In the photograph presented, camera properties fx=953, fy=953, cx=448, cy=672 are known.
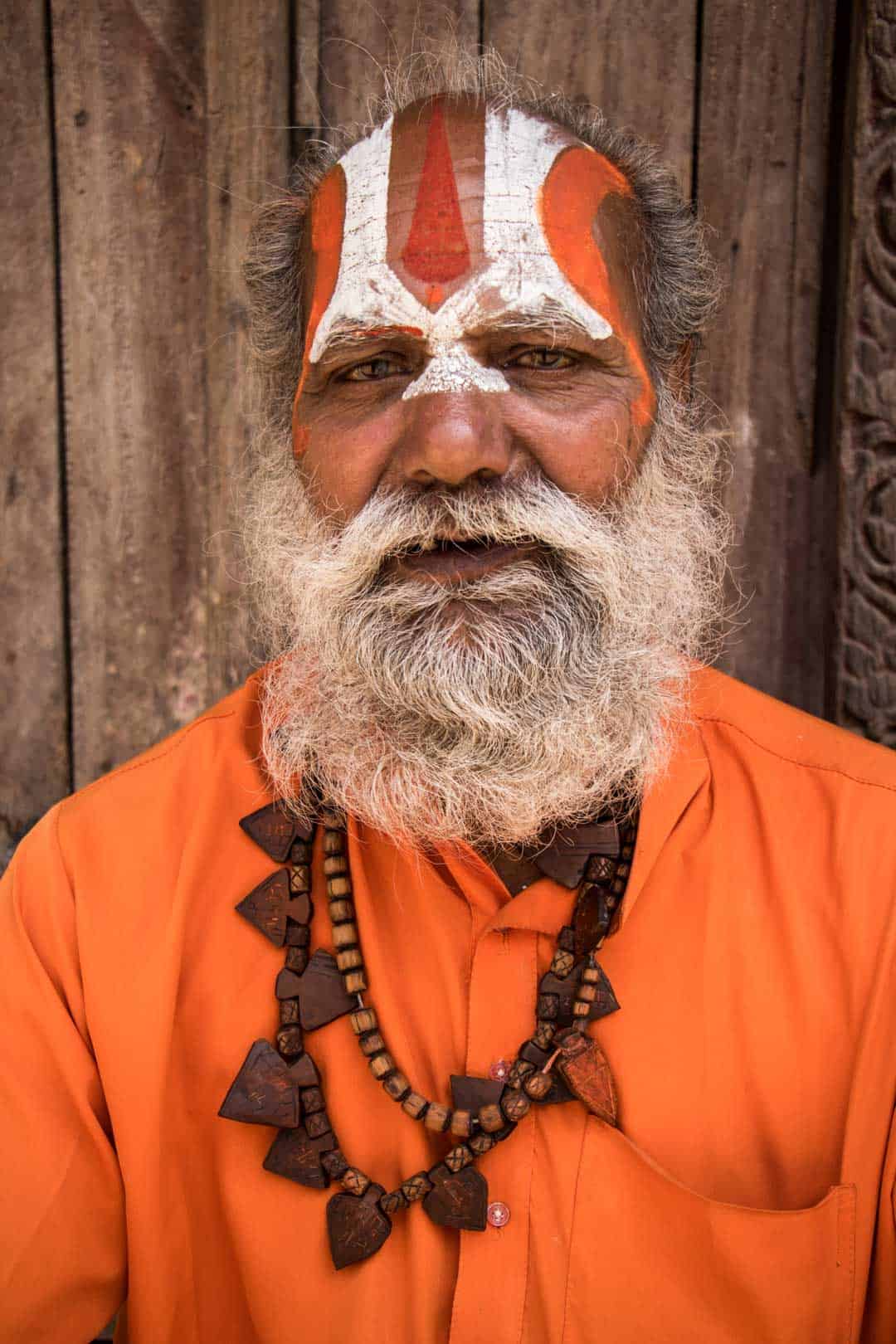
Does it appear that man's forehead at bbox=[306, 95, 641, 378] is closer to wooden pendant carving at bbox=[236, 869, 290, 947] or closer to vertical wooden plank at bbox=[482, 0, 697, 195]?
vertical wooden plank at bbox=[482, 0, 697, 195]

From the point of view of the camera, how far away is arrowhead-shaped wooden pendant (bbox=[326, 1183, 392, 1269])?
122cm

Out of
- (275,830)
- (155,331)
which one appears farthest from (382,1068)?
(155,331)

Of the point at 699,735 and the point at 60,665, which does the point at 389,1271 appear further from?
the point at 60,665

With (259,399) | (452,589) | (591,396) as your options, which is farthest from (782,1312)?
(259,399)

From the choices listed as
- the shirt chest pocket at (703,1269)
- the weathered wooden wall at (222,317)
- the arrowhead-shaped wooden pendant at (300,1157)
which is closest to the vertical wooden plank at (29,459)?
the weathered wooden wall at (222,317)

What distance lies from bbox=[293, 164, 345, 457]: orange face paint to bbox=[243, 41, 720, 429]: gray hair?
0.08 m

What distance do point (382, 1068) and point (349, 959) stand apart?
0.15 meters

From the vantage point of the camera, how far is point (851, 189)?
1.68 metres

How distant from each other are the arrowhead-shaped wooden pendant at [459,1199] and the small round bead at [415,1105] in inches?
2.7

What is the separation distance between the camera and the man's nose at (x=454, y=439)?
130 centimetres

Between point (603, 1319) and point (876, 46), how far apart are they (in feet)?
6.58

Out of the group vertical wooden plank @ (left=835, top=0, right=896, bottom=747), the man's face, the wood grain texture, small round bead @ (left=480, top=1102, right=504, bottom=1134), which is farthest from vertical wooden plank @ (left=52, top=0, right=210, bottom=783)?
vertical wooden plank @ (left=835, top=0, right=896, bottom=747)

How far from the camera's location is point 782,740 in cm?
152

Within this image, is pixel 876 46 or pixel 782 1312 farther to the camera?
pixel 876 46
